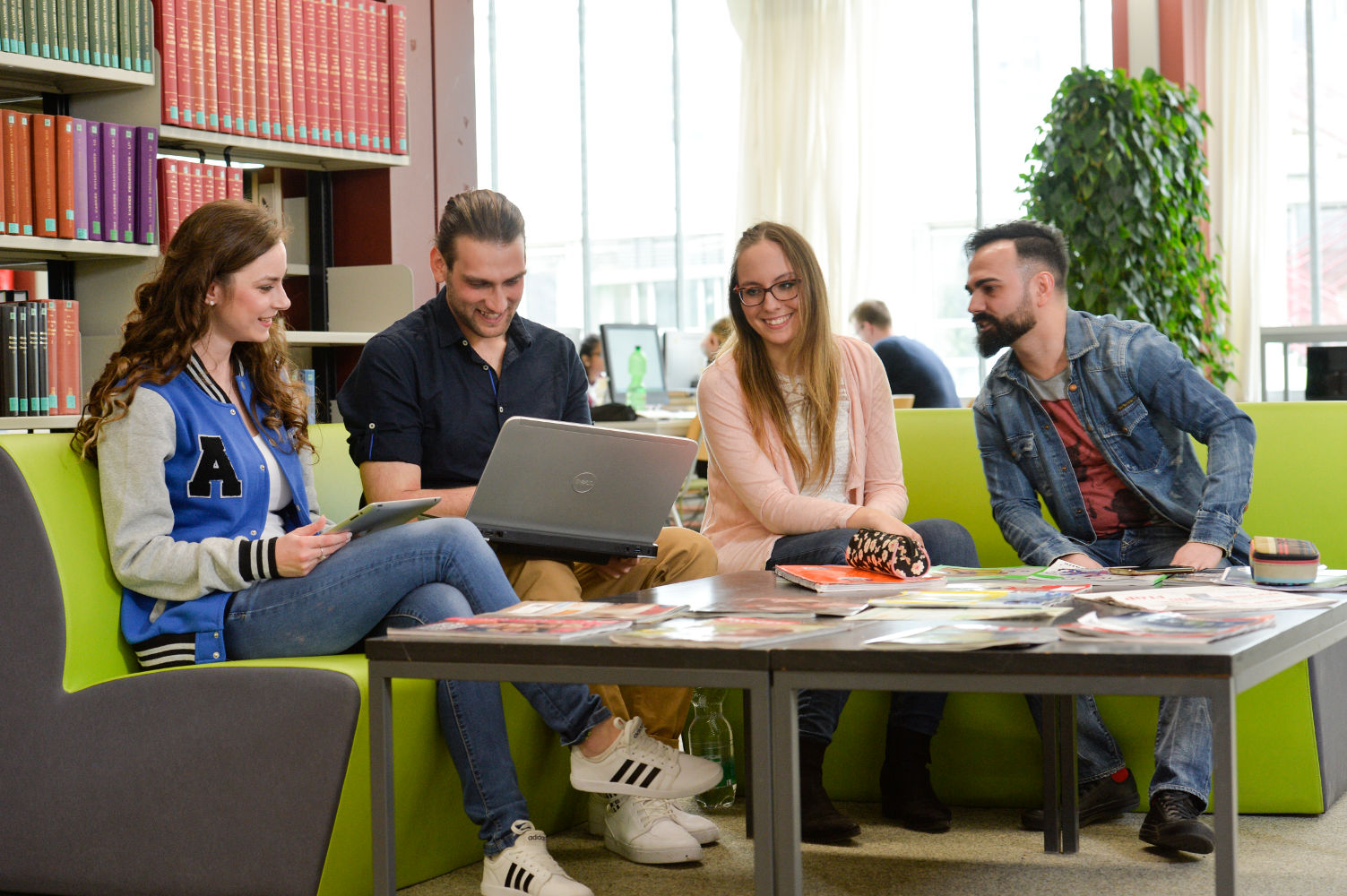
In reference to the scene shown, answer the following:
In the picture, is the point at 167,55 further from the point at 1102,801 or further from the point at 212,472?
the point at 1102,801

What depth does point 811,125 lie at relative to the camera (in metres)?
7.44

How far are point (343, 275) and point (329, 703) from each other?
7.01 ft

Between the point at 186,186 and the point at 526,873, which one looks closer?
the point at 526,873

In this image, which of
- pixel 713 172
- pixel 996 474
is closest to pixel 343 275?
pixel 996 474

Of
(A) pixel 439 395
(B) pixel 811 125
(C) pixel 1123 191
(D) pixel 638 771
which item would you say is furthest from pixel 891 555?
(B) pixel 811 125

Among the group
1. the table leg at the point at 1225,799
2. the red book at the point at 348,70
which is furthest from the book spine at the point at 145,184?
the table leg at the point at 1225,799

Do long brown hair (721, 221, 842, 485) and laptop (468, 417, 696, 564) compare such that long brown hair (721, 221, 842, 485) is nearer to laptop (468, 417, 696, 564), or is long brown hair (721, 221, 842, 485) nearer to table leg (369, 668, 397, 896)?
laptop (468, 417, 696, 564)

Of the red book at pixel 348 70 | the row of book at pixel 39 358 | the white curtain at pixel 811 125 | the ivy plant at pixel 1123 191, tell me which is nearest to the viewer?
the row of book at pixel 39 358

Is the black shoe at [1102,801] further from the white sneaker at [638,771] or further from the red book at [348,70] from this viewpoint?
the red book at [348,70]

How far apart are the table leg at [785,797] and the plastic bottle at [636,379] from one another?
5.00 m

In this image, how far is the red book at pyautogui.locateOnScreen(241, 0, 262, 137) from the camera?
3270 millimetres

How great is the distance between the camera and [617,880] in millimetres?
1975

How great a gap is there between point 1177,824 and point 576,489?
1.01m

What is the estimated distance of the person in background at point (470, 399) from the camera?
2229 mm
